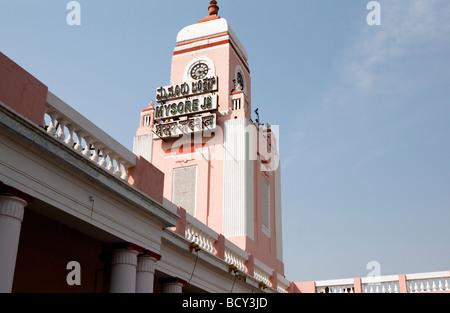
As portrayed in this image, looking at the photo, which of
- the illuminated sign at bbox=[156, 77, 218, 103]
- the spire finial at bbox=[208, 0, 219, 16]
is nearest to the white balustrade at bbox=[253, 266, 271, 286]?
the illuminated sign at bbox=[156, 77, 218, 103]

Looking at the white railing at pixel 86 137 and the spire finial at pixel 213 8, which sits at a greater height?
the spire finial at pixel 213 8

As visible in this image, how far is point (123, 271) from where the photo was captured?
37.1ft

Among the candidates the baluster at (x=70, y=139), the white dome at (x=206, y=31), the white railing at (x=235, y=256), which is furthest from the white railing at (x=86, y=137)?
the white dome at (x=206, y=31)

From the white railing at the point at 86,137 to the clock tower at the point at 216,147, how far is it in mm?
12845

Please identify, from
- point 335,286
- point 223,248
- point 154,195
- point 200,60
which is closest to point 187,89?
point 200,60

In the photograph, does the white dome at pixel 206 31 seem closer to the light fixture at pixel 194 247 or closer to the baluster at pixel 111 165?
the light fixture at pixel 194 247

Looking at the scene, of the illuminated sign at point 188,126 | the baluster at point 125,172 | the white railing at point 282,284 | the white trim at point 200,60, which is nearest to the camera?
the baluster at point 125,172

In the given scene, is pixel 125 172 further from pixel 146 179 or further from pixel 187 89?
pixel 187 89

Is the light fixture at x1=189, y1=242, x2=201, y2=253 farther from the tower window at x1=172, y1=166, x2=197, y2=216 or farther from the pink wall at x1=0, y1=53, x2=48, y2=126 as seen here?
the tower window at x1=172, y1=166, x2=197, y2=216

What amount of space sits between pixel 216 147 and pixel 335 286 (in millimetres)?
8346

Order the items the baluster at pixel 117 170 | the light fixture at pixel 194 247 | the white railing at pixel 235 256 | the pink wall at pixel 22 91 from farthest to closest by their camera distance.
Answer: the white railing at pixel 235 256 → the light fixture at pixel 194 247 → the baluster at pixel 117 170 → the pink wall at pixel 22 91

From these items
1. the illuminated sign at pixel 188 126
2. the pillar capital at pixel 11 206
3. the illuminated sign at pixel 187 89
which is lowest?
the pillar capital at pixel 11 206

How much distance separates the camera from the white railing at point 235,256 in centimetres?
1759

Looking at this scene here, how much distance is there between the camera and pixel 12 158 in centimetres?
881
